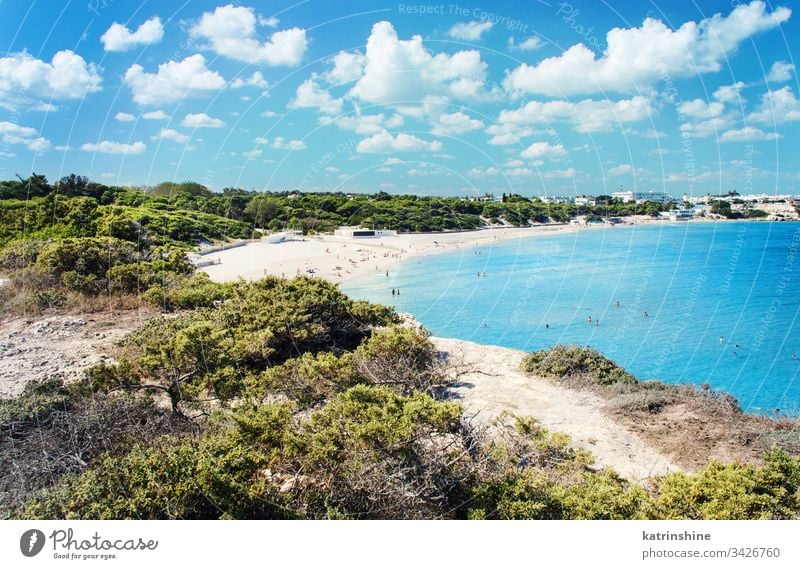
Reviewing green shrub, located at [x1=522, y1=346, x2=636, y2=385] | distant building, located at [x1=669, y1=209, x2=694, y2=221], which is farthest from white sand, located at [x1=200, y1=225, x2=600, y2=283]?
distant building, located at [x1=669, y1=209, x2=694, y2=221]

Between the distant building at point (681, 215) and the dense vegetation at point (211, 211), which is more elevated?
the distant building at point (681, 215)

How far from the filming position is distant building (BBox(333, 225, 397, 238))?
213 feet

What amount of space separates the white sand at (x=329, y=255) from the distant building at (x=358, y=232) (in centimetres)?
134

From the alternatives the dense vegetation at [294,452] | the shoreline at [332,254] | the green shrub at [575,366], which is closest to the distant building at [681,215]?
the shoreline at [332,254]

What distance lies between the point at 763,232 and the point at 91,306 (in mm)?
115231

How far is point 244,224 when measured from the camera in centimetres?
6028

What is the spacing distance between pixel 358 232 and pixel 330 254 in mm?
13683

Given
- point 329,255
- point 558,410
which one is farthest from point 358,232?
point 558,410

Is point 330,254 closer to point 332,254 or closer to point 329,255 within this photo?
point 332,254

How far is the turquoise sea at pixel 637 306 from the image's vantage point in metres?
22.4

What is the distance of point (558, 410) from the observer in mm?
12781

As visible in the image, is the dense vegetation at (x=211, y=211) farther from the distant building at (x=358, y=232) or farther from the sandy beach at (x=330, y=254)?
the sandy beach at (x=330, y=254)

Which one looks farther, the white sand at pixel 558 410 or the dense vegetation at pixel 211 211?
the dense vegetation at pixel 211 211

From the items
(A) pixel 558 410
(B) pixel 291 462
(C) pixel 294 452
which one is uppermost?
(C) pixel 294 452
